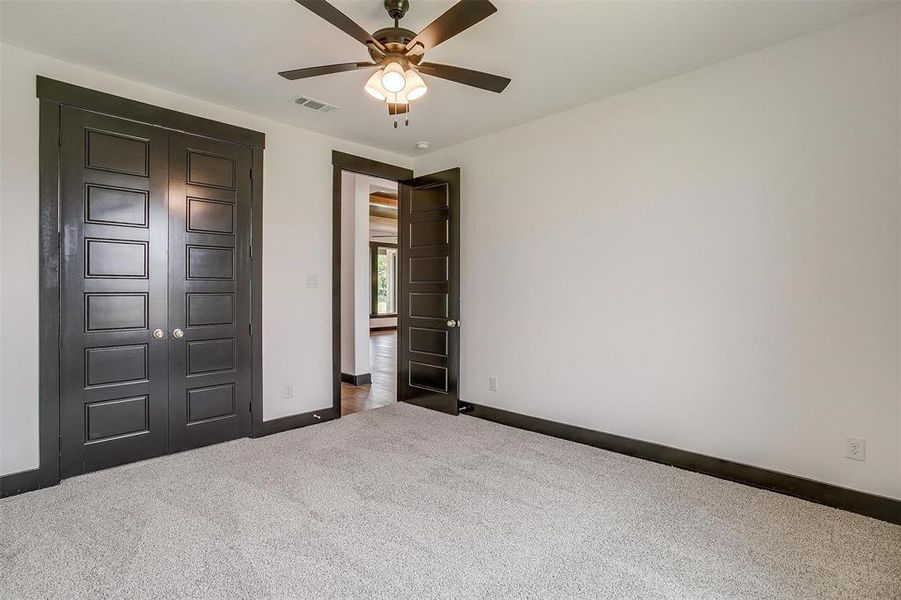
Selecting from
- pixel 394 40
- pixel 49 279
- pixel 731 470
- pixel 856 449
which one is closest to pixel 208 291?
pixel 49 279

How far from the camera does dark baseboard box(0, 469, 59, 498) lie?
2.71 metres

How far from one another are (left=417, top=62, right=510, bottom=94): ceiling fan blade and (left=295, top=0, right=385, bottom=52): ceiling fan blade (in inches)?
10.9

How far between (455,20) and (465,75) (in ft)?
1.42

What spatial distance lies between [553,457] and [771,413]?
4.67 feet

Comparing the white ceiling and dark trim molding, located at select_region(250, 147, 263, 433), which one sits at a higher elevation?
the white ceiling

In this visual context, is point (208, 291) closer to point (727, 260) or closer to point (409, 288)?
point (409, 288)

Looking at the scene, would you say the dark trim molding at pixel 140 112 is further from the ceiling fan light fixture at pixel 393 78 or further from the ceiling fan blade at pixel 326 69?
the ceiling fan light fixture at pixel 393 78

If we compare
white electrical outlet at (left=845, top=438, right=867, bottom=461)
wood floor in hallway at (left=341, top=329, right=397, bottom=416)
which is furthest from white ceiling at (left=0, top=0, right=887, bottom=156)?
wood floor in hallway at (left=341, top=329, right=397, bottom=416)

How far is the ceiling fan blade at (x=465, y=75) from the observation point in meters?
2.32

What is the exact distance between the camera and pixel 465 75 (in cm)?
238

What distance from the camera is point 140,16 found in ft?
7.98

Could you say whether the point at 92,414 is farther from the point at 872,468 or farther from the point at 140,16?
the point at 872,468

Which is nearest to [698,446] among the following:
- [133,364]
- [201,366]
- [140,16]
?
[201,366]

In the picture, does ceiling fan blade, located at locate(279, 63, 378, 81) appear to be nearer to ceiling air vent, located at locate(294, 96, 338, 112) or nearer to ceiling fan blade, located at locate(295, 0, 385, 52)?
ceiling fan blade, located at locate(295, 0, 385, 52)
